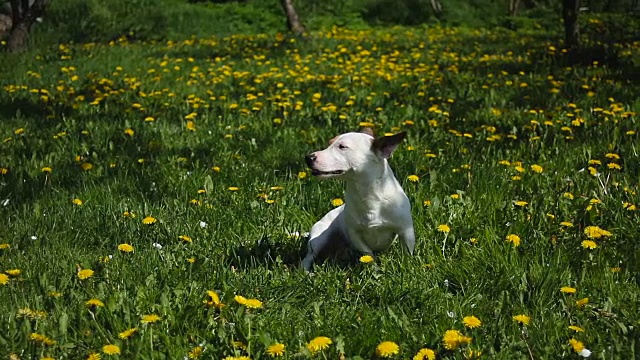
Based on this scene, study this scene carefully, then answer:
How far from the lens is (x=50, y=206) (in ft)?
13.3

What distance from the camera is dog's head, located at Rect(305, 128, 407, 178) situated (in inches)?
114

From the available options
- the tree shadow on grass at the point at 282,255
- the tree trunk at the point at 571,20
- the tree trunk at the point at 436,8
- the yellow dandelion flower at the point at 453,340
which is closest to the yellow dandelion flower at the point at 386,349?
the yellow dandelion flower at the point at 453,340

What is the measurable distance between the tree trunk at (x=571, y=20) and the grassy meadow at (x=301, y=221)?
1.39m

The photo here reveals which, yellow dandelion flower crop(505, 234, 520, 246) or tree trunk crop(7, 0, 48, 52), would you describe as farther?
tree trunk crop(7, 0, 48, 52)

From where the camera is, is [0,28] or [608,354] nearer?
[608,354]

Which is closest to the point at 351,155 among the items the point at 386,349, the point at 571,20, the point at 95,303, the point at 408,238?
the point at 408,238

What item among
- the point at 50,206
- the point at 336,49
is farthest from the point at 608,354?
the point at 336,49

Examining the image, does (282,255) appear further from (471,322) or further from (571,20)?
(571,20)

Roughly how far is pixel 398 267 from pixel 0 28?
12.0m

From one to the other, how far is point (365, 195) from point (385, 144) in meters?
0.24

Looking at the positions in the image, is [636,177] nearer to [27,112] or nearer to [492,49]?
[27,112]

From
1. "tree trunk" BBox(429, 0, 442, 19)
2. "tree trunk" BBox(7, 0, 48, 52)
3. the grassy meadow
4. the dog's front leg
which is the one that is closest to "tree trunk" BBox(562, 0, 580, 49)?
the grassy meadow

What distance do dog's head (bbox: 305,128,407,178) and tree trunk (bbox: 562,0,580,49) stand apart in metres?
6.80

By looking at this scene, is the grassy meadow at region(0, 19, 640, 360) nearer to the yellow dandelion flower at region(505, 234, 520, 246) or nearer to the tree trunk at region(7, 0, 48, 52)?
the yellow dandelion flower at region(505, 234, 520, 246)
